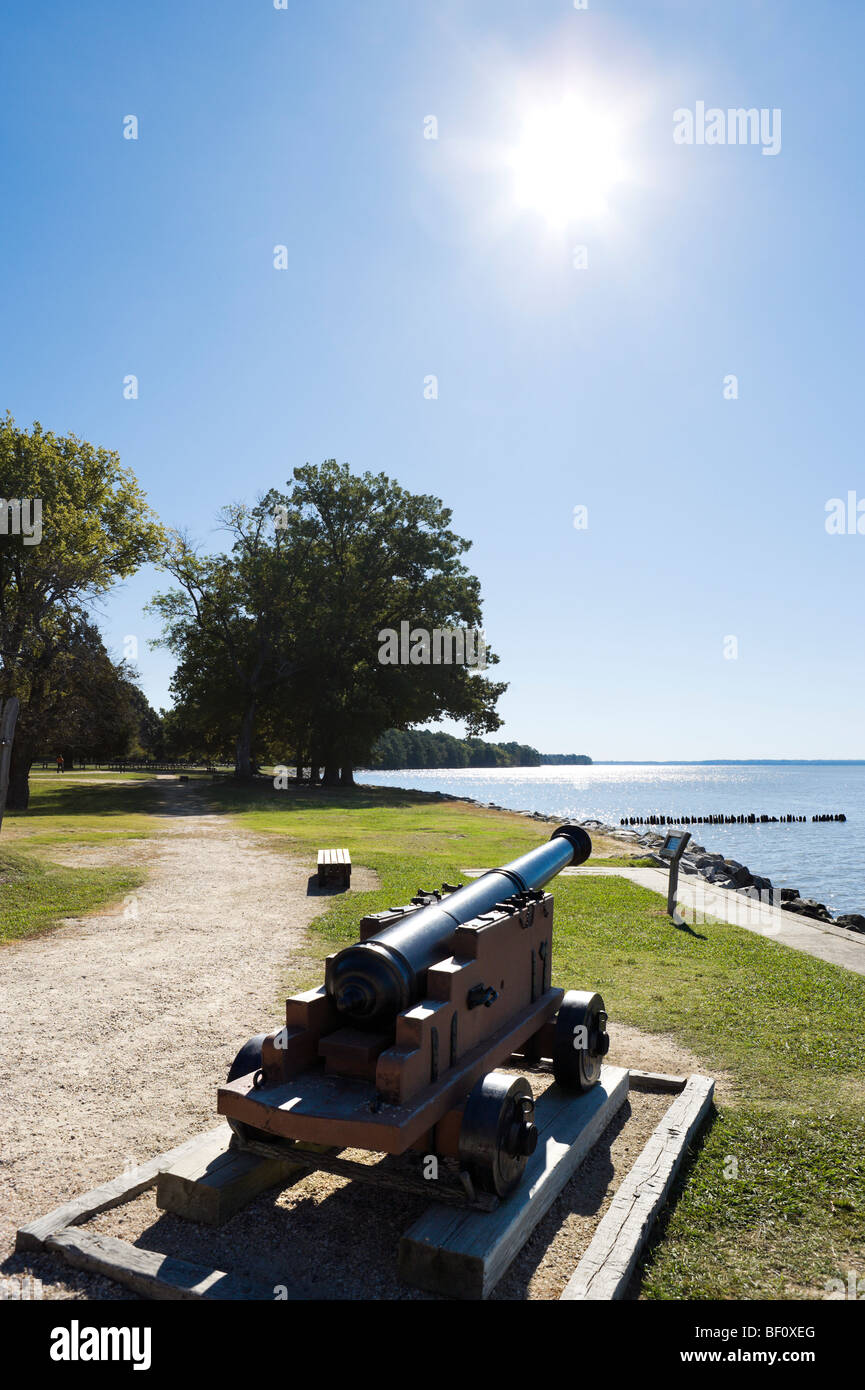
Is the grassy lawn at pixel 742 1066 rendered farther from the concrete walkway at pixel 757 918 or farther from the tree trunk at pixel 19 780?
the tree trunk at pixel 19 780

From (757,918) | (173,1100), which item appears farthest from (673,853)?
(173,1100)

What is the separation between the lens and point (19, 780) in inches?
1121

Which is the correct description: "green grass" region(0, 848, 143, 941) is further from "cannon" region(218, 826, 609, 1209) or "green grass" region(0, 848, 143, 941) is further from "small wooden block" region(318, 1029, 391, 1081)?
"small wooden block" region(318, 1029, 391, 1081)

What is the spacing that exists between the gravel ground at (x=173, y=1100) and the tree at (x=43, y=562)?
17844 millimetres

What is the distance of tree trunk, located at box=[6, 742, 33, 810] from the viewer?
2788cm

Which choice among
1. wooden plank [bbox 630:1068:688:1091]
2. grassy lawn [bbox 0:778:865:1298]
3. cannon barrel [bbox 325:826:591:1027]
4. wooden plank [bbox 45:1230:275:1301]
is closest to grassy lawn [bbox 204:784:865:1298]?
grassy lawn [bbox 0:778:865:1298]

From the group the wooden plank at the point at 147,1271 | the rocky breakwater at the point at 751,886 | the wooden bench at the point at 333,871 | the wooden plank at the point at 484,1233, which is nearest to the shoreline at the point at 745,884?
the rocky breakwater at the point at 751,886

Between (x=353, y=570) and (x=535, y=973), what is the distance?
41.9 meters

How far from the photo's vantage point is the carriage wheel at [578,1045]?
502 centimetres

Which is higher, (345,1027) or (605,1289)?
(345,1027)
